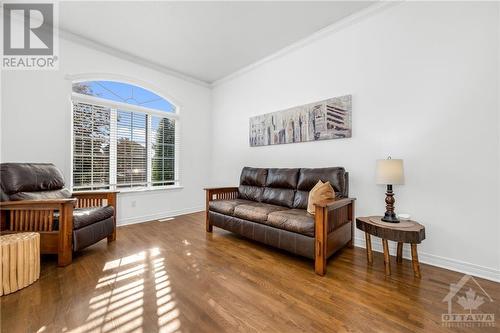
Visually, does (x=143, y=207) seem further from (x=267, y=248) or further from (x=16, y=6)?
(x=16, y=6)

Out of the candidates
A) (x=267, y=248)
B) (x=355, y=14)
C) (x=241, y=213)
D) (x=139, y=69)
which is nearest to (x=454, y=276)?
(x=267, y=248)

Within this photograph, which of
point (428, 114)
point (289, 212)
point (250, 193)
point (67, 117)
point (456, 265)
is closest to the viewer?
point (456, 265)

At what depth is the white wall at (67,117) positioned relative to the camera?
2771mm

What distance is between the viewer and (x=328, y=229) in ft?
7.03

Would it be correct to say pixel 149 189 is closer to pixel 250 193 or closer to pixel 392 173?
pixel 250 193

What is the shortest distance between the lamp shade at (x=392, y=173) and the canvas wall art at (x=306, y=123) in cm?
80

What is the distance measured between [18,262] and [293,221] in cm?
242

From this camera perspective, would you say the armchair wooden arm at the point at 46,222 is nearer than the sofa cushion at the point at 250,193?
Yes

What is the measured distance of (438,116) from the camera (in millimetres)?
2197

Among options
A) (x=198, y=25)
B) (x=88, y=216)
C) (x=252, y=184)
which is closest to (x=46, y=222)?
(x=88, y=216)

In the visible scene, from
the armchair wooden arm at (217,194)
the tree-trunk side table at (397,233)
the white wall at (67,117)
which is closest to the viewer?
the tree-trunk side table at (397,233)

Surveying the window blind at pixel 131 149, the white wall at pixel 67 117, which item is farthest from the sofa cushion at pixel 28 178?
the window blind at pixel 131 149

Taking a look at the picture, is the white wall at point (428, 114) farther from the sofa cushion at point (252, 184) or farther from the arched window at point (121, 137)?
the arched window at point (121, 137)

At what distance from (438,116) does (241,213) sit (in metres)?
2.45
